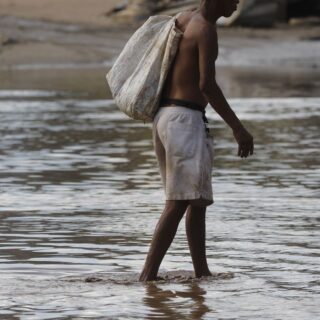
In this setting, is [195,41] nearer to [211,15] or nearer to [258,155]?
[211,15]

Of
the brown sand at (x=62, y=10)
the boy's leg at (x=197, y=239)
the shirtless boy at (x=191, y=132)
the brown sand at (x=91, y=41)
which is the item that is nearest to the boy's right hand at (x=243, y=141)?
the shirtless boy at (x=191, y=132)

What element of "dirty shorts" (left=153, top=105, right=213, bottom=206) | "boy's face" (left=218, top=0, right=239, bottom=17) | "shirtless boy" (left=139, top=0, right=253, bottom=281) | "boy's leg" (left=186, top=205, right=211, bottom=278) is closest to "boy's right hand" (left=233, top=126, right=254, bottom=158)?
"shirtless boy" (left=139, top=0, right=253, bottom=281)

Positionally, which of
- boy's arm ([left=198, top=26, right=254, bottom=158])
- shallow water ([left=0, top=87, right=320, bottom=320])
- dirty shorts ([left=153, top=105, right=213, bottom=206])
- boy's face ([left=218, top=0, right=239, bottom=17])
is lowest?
shallow water ([left=0, top=87, right=320, bottom=320])

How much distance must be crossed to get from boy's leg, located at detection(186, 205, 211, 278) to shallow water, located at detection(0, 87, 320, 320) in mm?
108

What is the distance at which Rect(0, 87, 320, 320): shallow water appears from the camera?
7.57 m

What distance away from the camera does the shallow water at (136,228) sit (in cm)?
757

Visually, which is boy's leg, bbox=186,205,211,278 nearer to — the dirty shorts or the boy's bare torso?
the dirty shorts

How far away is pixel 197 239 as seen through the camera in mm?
8281

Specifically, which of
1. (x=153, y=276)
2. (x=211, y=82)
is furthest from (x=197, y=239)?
(x=211, y=82)

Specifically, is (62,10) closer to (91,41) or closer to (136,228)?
(91,41)

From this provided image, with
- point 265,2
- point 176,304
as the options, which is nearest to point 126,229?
point 176,304

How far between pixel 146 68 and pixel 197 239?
0.98 metres

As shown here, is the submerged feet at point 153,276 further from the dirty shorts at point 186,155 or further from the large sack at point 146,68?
the large sack at point 146,68

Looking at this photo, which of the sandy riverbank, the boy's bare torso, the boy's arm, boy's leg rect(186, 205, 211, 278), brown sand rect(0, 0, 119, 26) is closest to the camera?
the boy's arm
